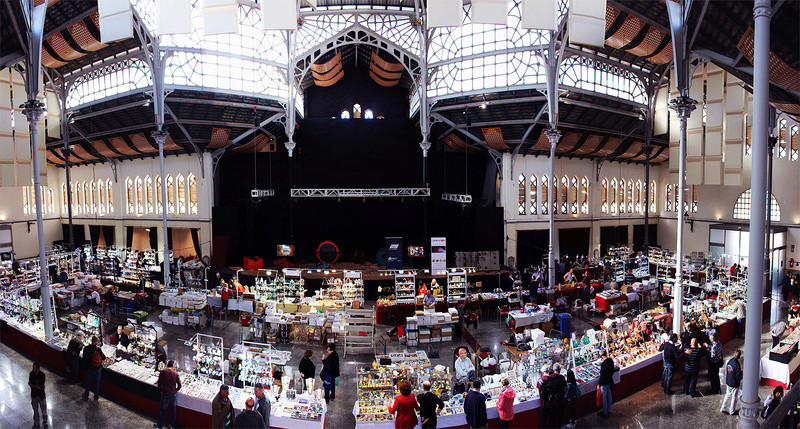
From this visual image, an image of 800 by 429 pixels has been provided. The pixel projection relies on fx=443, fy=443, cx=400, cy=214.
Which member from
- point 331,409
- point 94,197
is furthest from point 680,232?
point 94,197

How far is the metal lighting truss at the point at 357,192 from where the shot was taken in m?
22.5

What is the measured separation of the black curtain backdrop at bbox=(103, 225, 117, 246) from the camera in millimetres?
28819

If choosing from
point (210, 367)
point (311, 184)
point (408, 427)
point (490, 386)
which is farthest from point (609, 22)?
point (311, 184)

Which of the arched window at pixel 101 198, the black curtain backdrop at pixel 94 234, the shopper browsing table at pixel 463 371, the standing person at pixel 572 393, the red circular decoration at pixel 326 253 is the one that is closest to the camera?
the standing person at pixel 572 393

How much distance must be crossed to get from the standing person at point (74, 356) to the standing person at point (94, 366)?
772 mm

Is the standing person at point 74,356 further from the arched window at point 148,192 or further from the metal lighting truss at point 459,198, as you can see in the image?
the arched window at point 148,192

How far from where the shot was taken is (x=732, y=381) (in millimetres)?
7617

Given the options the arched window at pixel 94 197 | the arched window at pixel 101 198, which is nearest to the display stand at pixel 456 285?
the arched window at pixel 101 198

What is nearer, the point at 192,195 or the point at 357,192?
the point at 357,192

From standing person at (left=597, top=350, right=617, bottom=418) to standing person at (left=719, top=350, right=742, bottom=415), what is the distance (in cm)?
187

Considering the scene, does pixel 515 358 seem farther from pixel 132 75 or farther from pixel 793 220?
pixel 132 75

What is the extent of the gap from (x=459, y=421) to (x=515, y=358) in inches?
92.1

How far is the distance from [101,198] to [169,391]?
26979mm

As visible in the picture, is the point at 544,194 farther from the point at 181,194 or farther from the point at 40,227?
the point at 40,227
